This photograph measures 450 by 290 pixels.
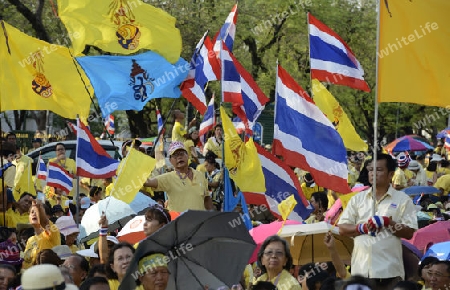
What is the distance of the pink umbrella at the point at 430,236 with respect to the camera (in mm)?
9609

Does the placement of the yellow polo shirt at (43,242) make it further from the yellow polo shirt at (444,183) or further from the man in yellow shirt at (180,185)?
the yellow polo shirt at (444,183)

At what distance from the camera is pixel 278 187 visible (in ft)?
37.1

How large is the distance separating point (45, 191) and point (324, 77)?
4824mm

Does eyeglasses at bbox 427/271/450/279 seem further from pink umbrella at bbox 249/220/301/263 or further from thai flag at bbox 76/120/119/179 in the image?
thai flag at bbox 76/120/119/179

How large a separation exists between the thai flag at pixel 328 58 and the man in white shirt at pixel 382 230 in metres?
5.22

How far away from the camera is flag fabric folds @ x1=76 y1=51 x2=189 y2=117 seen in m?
11.9

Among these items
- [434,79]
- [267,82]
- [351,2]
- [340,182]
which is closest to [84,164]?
[340,182]

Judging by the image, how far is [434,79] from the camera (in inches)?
353

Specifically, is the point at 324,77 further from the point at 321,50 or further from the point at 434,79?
the point at 434,79

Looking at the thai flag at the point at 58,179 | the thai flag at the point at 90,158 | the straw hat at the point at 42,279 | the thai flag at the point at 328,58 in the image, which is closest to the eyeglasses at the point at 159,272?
the straw hat at the point at 42,279

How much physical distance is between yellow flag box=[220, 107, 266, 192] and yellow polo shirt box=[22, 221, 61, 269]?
2211mm

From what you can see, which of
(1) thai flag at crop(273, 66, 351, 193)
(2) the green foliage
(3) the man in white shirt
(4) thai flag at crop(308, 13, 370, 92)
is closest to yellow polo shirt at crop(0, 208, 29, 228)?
(1) thai flag at crop(273, 66, 351, 193)

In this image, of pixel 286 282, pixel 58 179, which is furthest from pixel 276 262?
pixel 58 179

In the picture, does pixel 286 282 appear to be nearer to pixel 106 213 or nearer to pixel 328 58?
pixel 106 213
